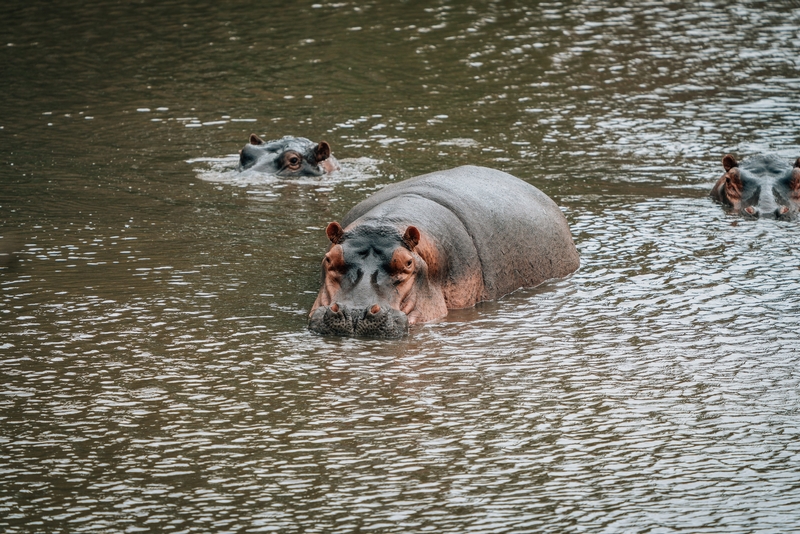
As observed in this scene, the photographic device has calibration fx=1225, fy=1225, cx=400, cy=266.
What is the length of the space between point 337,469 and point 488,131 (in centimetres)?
945

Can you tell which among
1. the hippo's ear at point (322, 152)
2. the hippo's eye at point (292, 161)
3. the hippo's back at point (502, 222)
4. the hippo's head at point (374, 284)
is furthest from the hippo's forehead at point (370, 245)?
the hippo's eye at point (292, 161)

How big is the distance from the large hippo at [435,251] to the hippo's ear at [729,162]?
2852mm

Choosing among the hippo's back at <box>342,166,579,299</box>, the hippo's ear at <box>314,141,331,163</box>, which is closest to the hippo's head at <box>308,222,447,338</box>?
the hippo's back at <box>342,166,579,299</box>

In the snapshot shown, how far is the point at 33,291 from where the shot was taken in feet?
30.8

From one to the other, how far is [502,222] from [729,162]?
3.87 m

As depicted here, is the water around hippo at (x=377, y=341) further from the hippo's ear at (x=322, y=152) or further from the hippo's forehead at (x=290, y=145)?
the hippo's forehead at (x=290, y=145)

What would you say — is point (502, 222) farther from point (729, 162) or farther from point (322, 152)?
Result: point (322, 152)

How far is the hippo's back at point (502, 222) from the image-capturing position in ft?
30.7

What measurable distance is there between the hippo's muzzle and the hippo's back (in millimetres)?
1352

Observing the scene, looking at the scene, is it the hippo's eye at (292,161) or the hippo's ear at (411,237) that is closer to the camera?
the hippo's ear at (411,237)

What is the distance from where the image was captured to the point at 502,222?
956 centimetres

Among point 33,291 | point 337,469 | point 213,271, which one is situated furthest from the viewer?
point 213,271

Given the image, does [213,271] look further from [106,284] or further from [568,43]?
[568,43]

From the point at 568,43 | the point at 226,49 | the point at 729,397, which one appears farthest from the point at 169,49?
the point at 729,397
